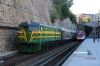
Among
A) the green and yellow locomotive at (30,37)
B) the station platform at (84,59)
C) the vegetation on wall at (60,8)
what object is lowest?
the station platform at (84,59)

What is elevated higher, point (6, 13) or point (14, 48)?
point (6, 13)

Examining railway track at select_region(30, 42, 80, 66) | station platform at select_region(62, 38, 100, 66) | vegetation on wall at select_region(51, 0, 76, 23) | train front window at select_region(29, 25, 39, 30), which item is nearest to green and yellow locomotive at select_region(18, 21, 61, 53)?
train front window at select_region(29, 25, 39, 30)

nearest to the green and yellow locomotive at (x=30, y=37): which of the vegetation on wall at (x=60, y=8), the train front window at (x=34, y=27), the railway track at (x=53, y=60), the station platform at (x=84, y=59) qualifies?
the train front window at (x=34, y=27)

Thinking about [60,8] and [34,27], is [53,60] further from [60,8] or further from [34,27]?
[60,8]

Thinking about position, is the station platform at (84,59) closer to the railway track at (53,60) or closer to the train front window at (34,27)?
the railway track at (53,60)

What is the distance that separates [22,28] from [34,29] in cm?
114

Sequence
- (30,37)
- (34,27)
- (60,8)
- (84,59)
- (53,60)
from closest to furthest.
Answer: (84,59), (53,60), (30,37), (34,27), (60,8)

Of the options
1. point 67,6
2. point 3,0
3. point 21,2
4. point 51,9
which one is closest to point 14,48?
point 3,0

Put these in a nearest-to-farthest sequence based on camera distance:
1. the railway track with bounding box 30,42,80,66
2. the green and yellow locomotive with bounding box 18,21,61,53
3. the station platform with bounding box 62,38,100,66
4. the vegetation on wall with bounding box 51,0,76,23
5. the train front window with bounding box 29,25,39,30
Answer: the station platform with bounding box 62,38,100,66 → the railway track with bounding box 30,42,80,66 → the green and yellow locomotive with bounding box 18,21,61,53 → the train front window with bounding box 29,25,39,30 → the vegetation on wall with bounding box 51,0,76,23

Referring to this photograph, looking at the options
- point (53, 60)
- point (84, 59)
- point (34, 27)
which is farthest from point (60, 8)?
point (84, 59)

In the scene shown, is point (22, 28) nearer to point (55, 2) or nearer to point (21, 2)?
point (21, 2)

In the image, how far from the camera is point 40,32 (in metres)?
22.3

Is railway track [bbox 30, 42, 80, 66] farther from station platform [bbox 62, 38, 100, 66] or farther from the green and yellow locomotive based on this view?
the green and yellow locomotive

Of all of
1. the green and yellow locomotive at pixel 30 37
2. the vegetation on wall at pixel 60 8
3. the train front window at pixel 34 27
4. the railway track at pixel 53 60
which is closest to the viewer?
the railway track at pixel 53 60
